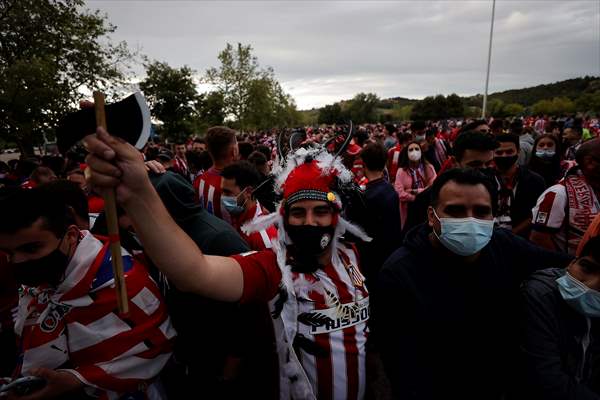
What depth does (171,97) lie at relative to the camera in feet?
74.3

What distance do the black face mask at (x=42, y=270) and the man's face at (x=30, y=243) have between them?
0.02m

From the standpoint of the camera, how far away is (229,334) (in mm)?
2072

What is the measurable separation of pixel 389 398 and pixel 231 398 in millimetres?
1748

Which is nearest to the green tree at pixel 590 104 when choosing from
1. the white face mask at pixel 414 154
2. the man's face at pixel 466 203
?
the white face mask at pixel 414 154

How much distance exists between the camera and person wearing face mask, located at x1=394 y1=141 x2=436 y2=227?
5.55 m

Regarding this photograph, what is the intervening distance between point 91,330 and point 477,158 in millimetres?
3716

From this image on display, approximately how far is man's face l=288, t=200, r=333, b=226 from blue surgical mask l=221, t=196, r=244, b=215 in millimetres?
1637

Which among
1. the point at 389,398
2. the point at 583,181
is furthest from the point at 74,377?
the point at 583,181

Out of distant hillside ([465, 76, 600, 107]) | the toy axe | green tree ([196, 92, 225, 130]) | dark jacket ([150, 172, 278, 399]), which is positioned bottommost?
dark jacket ([150, 172, 278, 399])

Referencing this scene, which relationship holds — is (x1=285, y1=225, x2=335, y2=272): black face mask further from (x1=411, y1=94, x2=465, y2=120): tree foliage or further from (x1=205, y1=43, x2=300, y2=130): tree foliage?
(x1=411, y1=94, x2=465, y2=120): tree foliage

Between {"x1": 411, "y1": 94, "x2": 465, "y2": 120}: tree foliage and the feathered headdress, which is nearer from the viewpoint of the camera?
the feathered headdress

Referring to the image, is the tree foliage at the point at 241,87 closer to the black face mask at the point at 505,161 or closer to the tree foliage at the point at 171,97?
the tree foliage at the point at 171,97

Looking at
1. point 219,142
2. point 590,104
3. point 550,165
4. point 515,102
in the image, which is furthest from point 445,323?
point 515,102

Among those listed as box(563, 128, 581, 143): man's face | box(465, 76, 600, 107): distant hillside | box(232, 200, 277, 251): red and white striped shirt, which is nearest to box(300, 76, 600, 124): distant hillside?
box(465, 76, 600, 107): distant hillside
